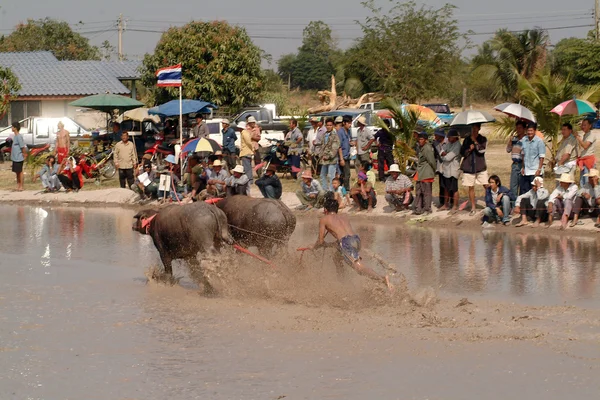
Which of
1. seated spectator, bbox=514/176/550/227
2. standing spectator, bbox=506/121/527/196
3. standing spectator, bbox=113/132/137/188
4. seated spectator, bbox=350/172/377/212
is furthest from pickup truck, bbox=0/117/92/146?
seated spectator, bbox=514/176/550/227

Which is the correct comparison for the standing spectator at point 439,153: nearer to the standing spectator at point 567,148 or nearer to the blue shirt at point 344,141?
the standing spectator at point 567,148

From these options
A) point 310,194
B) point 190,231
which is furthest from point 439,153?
Answer: point 190,231

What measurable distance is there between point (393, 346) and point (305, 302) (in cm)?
215

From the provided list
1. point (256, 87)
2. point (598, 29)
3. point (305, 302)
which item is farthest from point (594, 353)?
point (598, 29)

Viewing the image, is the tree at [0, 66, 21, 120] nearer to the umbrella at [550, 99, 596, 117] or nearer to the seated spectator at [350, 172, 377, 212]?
the seated spectator at [350, 172, 377, 212]

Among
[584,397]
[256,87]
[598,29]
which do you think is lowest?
[584,397]

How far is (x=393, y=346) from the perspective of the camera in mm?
8922

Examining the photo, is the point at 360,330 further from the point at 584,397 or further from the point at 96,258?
the point at 96,258

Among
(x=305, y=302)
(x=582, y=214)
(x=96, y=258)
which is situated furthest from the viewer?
(x=582, y=214)

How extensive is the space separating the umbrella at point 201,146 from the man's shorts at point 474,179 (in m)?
5.78

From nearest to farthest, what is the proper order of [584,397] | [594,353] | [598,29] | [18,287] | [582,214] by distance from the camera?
[584,397] → [594,353] → [18,287] → [582,214] → [598,29]

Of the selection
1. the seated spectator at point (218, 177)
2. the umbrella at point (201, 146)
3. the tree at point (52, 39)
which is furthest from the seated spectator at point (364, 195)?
the tree at point (52, 39)

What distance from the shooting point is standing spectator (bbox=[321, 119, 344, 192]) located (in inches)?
763

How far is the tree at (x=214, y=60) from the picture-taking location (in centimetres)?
3878
